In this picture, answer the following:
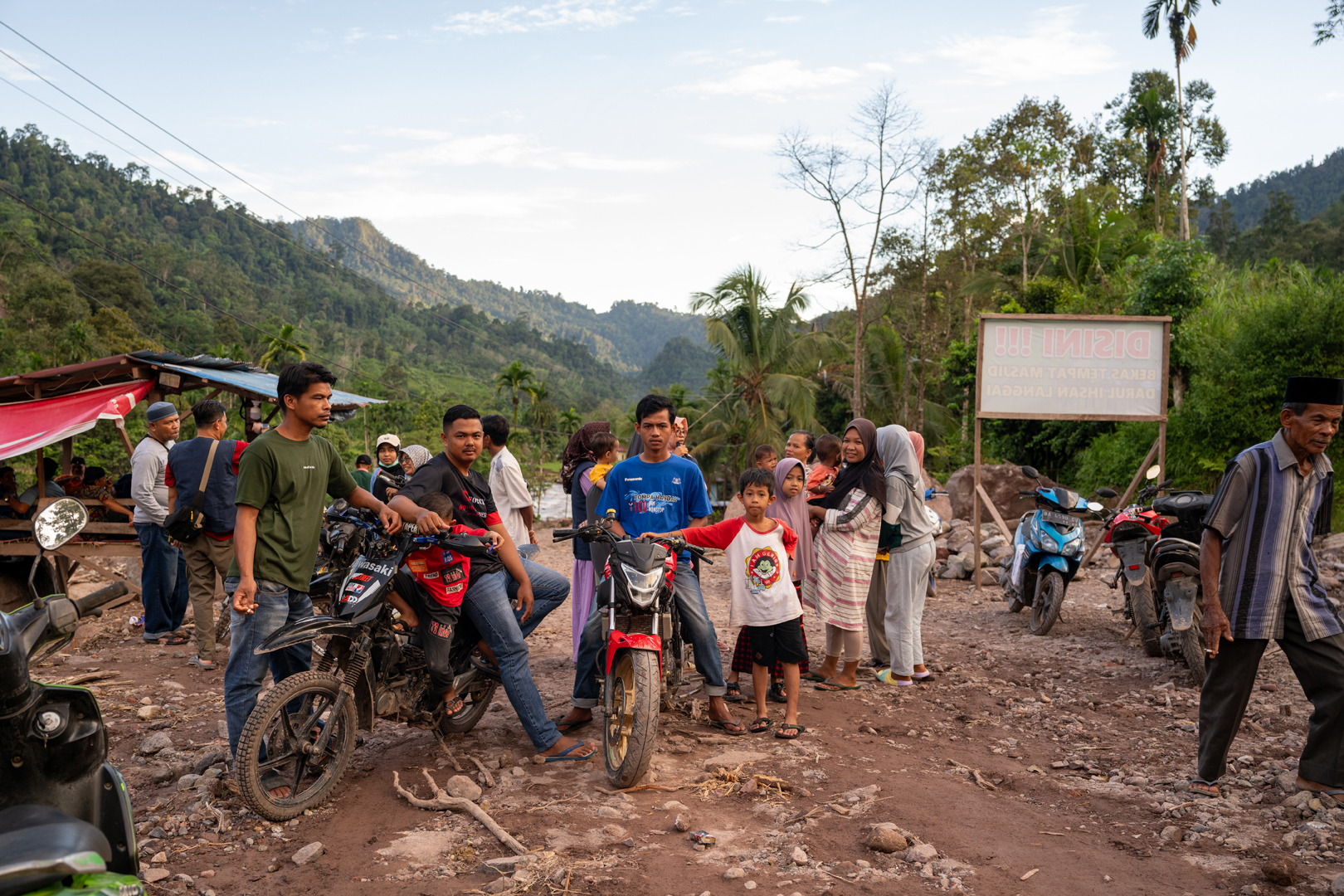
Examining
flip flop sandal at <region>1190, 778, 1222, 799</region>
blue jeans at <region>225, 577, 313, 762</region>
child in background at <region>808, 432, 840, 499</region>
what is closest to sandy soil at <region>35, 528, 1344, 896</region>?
flip flop sandal at <region>1190, 778, 1222, 799</region>

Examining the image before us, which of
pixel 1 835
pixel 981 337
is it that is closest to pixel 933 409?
pixel 981 337

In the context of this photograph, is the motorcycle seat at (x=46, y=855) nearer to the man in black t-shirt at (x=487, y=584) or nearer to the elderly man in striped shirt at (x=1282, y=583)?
the man in black t-shirt at (x=487, y=584)

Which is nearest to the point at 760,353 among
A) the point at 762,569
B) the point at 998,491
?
the point at 998,491

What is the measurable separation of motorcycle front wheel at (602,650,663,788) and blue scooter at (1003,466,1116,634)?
5080 mm

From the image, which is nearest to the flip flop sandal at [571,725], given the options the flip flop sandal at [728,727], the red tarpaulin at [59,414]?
the flip flop sandal at [728,727]

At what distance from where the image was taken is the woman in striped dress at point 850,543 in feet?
A: 19.2

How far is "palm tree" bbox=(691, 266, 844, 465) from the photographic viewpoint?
92.7 ft

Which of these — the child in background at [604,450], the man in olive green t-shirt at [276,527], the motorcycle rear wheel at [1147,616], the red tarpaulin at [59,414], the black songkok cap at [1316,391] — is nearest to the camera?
the black songkok cap at [1316,391]

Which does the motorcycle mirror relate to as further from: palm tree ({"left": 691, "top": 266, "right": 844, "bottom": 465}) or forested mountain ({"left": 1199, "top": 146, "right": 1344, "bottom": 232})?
forested mountain ({"left": 1199, "top": 146, "right": 1344, "bottom": 232})

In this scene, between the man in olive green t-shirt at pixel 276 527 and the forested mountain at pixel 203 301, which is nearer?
the man in olive green t-shirt at pixel 276 527

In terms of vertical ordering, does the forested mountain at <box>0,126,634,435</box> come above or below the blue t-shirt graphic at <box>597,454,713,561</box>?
above

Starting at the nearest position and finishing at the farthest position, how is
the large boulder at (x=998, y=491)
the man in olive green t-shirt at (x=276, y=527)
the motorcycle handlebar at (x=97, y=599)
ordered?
the motorcycle handlebar at (x=97, y=599), the man in olive green t-shirt at (x=276, y=527), the large boulder at (x=998, y=491)

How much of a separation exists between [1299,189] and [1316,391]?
10899 centimetres

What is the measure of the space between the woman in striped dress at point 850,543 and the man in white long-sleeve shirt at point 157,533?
5.44 metres
